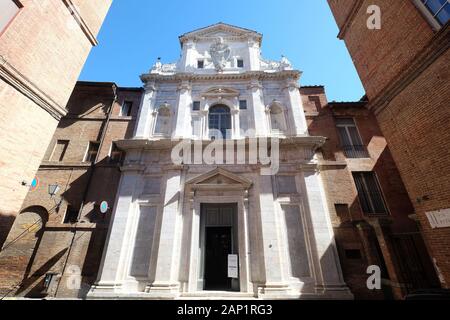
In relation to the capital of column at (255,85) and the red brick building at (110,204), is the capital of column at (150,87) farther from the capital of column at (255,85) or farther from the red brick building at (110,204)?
the capital of column at (255,85)

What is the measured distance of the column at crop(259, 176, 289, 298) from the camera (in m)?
8.01

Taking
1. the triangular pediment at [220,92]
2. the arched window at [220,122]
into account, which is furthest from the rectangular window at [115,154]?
the triangular pediment at [220,92]

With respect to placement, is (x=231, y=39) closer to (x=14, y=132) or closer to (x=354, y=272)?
(x=14, y=132)

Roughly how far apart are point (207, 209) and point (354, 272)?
22.7 ft

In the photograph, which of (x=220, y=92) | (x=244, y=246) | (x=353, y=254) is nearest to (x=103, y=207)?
(x=244, y=246)

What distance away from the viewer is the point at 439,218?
211 inches

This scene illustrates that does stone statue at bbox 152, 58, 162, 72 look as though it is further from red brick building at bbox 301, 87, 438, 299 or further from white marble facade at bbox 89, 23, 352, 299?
red brick building at bbox 301, 87, 438, 299

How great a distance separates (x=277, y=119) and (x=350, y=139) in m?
4.31

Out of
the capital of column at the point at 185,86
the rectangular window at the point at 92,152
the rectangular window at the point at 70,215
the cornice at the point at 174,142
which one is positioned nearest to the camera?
the rectangular window at the point at 70,215

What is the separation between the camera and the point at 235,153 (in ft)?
35.1

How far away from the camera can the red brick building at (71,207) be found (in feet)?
27.8

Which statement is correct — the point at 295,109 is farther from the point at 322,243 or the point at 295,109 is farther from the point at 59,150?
the point at 59,150

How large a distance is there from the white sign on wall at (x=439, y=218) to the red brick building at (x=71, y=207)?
1206 cm
